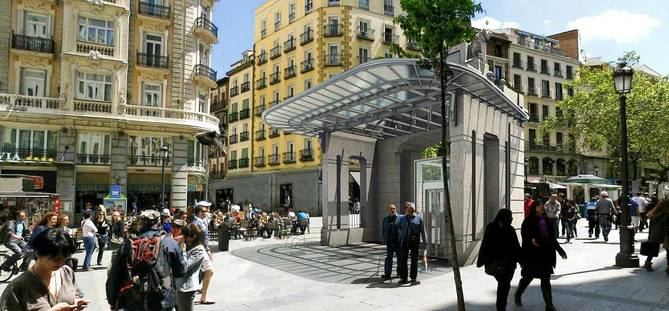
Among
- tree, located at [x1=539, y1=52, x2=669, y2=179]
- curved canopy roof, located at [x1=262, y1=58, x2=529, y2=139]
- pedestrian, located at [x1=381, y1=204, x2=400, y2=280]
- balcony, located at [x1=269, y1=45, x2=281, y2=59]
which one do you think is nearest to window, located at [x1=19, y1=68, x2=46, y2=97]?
curved canopy roof, located at [x1=262, y1=58, x2=529, y2=139]

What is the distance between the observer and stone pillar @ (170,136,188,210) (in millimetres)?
27828

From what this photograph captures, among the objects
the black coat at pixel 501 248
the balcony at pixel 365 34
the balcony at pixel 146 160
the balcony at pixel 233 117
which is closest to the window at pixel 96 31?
the balcony at pixel 146 160

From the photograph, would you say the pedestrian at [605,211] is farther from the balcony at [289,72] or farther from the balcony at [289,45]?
the balcony at [289,45]

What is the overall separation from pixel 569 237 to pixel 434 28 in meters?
13.3

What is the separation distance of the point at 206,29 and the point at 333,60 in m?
13.2

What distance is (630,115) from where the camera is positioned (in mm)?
32406

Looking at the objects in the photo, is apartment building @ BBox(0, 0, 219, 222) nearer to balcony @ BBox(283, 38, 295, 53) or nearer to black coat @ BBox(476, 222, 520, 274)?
balcony @ BBox(283, 38, 295, 53)

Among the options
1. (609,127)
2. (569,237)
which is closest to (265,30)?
(609,127)

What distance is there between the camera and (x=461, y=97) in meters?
11.8

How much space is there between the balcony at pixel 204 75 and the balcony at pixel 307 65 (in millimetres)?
11985

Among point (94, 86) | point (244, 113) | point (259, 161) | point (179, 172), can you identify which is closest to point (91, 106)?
point (94, 86)

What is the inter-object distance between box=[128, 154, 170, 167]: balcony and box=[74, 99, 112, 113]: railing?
9.83 ft

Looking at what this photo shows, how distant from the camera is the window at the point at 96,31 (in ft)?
86.7

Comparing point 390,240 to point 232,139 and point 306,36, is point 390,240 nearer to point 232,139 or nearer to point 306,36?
point 306,36
